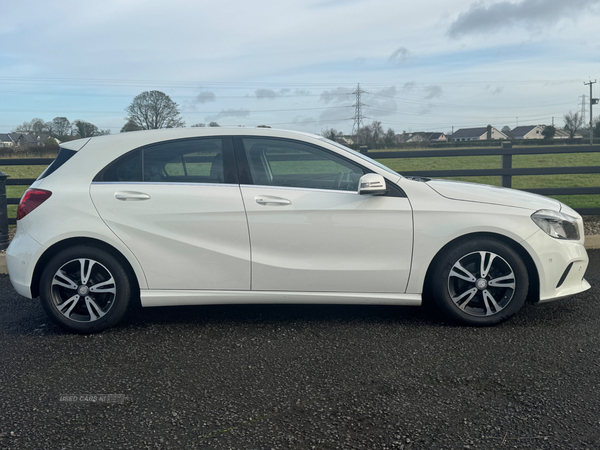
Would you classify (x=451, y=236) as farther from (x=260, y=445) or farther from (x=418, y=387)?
(x=260, y=445)

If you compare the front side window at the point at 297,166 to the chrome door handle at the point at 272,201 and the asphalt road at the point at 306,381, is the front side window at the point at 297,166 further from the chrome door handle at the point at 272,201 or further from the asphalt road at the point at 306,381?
the asphalt road at the point at 306,381

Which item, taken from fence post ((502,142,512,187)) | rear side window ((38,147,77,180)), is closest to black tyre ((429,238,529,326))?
rear side window ((38,147,77,180))

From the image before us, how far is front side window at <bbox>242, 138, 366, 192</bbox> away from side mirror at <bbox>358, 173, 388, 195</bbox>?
152 millimetres

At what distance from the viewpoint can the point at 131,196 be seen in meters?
4.23

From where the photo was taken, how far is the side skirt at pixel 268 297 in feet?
13.8

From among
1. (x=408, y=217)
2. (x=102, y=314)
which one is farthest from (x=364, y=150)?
(x=102, y=314)

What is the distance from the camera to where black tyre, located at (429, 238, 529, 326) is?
4.18m

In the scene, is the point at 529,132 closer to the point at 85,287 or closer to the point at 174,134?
the point at 174,134

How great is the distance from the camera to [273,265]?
4.19 meters

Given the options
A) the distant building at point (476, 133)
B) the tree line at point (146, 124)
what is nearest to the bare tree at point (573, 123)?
the distant building at point (476, 133)

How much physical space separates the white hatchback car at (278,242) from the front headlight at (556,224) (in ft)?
0.03

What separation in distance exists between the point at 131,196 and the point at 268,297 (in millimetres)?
1301

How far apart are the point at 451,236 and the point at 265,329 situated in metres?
1.60

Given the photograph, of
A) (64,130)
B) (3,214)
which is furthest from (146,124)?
(64,130)
